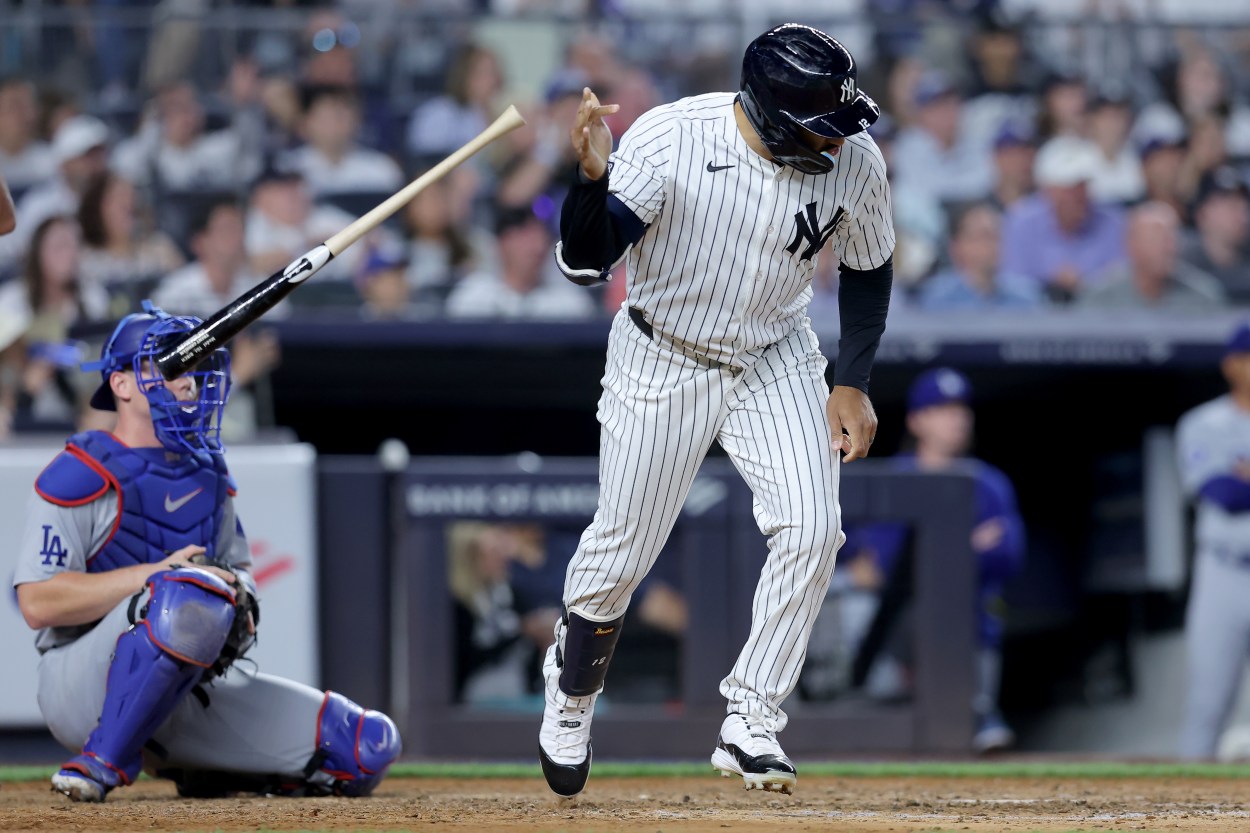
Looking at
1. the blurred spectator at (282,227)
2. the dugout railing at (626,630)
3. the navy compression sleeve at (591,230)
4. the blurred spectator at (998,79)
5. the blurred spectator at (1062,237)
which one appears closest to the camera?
the navy compression sleeve at (591,230)

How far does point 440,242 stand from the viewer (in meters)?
8.20

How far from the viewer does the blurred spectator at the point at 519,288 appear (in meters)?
7.93

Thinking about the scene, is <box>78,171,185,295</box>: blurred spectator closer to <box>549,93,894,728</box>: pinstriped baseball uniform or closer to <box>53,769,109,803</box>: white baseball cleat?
<box>53,769,109,803</box>: white baseball cleat

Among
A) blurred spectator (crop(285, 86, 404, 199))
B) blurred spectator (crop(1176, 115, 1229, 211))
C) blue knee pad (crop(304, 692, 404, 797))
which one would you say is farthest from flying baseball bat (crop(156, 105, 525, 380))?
blurred spectator (crop(1176, 115, 1229, 211))

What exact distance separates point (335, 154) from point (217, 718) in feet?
15.9

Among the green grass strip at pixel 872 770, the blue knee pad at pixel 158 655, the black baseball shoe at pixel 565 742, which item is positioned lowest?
the green grass strip at pixel 872 770

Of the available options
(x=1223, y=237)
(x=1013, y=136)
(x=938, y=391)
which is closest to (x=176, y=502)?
(x=938, y=391)

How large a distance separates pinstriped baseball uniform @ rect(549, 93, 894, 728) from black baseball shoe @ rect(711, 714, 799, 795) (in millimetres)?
43

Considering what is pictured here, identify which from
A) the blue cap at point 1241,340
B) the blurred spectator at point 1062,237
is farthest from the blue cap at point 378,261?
the blue cap at point 1241,340

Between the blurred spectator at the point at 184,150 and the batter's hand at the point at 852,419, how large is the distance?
5098mm

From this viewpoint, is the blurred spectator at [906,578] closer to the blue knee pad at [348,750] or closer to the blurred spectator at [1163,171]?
the blurred spectator at [1163,171]

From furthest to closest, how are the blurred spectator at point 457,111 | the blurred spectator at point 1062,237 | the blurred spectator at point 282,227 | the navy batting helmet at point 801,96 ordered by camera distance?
the blurred spectator at point 457,111, the blurred spectator at point 1062,237, the blurred spectator at point 282,227, the navy batting helmet at point 801,96

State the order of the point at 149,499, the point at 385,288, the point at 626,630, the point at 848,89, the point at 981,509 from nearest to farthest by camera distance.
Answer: the point at 848,89 → the point at 149,499 → the point at 626,630 → the point at 981,509 → the point at 385,288

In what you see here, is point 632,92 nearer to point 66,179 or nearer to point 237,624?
point 66,179
